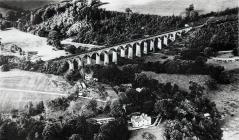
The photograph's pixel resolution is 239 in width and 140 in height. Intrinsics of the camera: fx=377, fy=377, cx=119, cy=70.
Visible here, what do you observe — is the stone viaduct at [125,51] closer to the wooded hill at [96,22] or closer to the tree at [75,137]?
the wooded hill at [96,22]

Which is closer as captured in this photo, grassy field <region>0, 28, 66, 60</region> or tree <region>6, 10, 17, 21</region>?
grassy field <region>0, 28, 66, 60</region>

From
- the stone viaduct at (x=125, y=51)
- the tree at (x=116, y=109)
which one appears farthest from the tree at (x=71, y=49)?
the tree at (x=116, y=109)

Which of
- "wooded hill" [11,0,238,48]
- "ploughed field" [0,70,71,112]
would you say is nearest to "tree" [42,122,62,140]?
"ploughed field" [0,70,71,112]

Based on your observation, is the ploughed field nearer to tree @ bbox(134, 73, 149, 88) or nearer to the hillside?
tree @ bbox(134, 73, 149, 88)

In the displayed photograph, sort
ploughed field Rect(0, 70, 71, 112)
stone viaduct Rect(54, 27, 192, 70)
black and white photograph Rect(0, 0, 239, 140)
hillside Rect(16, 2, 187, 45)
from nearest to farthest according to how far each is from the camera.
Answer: black and white photograph Rect(0, 0, 239, 140) → ploughed field Rect(0, 70, 71, 112) → stone viaduct Rect(54, 27, 192, 70) → hillside Rect(16, 2, 187, 45)

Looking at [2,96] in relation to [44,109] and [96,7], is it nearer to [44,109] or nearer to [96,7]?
[44,109]

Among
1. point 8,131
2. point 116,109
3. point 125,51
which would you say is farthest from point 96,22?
point 8,131
